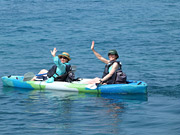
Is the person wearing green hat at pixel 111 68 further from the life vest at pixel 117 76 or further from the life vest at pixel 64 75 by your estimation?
the life vest at pixel 64 75

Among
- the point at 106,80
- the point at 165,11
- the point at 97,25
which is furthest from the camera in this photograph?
the point at 165,11

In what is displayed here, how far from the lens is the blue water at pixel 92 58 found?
9.45 metres

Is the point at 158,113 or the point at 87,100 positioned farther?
the point at 87,100

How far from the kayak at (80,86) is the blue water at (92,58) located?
0.77 ft

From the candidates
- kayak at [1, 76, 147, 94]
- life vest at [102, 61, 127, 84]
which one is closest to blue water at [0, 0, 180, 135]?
kayak at [1, 76, 147, 94]

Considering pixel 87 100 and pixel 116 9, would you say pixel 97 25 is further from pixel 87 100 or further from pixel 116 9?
pixel 87 100

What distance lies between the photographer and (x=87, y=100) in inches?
464

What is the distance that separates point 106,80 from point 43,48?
9.02 m

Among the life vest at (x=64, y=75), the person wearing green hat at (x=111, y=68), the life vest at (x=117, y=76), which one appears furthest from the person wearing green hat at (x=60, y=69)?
the life vest at (x=117, y=76)

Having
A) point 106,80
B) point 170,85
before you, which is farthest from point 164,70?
point 106,80

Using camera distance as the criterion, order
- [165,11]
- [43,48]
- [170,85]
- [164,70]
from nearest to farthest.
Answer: [170,85] < [164,70] < [43,48] < [165,11]

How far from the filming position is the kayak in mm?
12328

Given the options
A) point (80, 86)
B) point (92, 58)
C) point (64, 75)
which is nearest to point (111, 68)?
point (80, 86)

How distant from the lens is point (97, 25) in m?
26.9
